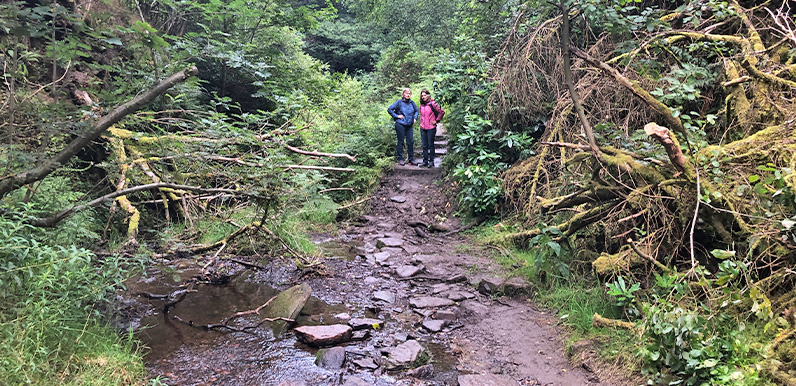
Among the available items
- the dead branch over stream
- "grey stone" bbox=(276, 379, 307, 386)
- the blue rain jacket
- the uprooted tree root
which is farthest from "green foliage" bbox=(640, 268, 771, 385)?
the blue rain jacket

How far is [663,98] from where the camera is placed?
4578 mm

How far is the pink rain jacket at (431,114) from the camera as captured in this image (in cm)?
1030

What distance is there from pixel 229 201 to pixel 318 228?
2.43m

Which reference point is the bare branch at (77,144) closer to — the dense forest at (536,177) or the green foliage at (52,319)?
the dense forest at (536,177)

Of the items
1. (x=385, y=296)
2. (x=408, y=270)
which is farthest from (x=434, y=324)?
(x=408, y=270)

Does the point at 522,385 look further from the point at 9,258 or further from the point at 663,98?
the point at 9,258

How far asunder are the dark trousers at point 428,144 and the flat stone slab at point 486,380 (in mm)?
7501

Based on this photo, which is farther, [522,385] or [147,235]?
[147,235]

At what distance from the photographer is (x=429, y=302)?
211 inches

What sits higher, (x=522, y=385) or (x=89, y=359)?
(x=89, y=359)

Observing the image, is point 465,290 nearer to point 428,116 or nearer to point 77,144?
point 77,144

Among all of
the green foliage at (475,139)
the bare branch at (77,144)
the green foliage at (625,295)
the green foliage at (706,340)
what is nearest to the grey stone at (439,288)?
the green foliage at (625,295)

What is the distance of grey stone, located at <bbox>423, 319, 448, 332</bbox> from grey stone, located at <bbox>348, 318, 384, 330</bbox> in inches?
19.7

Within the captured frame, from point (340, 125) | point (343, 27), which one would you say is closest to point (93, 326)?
point (340, 125)
